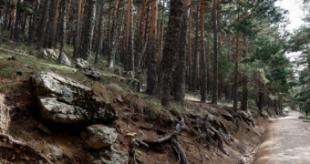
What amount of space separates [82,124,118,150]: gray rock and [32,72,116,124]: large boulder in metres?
0.23

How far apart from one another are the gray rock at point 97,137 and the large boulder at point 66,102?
0.23m

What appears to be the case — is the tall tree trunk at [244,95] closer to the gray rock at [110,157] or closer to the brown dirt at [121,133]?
the brown dirt at [121,133]

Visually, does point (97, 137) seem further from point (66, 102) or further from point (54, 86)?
point (54, 86)

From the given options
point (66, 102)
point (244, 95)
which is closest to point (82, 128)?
point (66, 102)

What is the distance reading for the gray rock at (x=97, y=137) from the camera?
207 inches

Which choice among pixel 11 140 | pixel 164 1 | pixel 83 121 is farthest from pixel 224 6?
pixel 11 140

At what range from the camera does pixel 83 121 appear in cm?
545

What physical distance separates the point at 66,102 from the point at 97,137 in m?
0.85

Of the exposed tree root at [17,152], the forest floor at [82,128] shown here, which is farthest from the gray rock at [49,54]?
the exposed tree root at [17,152]

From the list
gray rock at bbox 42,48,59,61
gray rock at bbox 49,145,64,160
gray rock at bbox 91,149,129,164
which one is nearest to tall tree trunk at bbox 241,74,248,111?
gray rock at bbox 42,48,59,61

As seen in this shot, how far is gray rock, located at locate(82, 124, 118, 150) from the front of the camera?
5254mm

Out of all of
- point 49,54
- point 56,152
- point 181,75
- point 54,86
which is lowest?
point 56,152

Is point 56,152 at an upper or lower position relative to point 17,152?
lower

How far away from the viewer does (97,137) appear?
17.4ft
